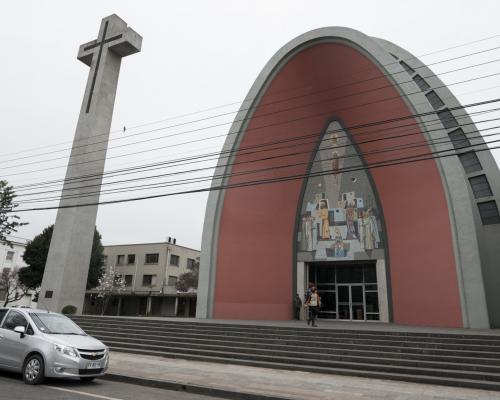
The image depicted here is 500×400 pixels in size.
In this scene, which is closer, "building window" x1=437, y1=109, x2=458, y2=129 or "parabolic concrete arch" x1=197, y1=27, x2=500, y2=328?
"parabolic concrete arch" x1=197, y1=27, x2=500, y2=328

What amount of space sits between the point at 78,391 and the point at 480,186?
20571 millimetres

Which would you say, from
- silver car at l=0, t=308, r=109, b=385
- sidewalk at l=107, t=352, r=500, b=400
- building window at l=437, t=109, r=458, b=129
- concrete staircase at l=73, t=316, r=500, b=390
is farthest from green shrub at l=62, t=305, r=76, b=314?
building window at l=437, t=109, r=458, b=129

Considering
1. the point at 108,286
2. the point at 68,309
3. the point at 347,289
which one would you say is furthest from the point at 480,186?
the point at 108,286

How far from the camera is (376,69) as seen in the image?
65.5 ft

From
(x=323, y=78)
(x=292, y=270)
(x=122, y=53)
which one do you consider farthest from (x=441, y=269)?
(x=122, y=53)

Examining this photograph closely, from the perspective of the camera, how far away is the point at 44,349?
7.23 m

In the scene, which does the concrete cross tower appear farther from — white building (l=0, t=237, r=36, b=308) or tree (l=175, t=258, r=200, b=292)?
white building (l=0, t=237, r=36, b=308)

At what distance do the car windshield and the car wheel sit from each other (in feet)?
1.94

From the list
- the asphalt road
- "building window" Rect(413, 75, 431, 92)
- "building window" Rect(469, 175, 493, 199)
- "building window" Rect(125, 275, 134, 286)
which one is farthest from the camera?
"building window" Rect(125, 275, 134, 286)

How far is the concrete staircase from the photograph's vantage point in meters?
9.27

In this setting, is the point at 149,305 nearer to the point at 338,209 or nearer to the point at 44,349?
the point at 338,209

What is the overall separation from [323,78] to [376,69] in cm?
323

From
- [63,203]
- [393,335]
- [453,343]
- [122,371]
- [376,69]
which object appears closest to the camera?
[122,371]

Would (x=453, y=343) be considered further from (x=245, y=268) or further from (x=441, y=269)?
(x=245, y=268)
